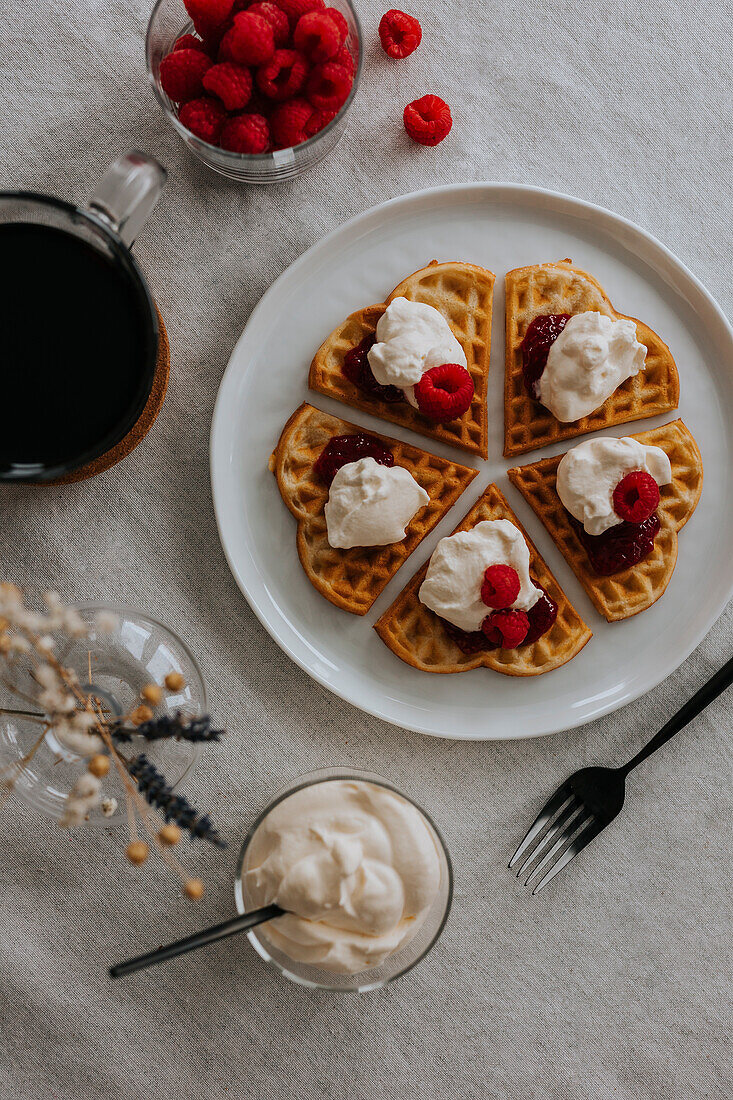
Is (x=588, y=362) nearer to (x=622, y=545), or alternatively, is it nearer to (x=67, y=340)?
(x=622, y=545)

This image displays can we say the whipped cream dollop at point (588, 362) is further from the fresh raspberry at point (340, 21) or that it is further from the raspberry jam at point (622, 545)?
the fresh raspberry at point (340, 21)

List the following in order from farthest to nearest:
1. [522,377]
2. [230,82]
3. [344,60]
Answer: [522,377] < [344,60] < [230,82]

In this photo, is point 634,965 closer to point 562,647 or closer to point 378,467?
point 562,647

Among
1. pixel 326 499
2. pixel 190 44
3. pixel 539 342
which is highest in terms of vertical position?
pixel 190 44

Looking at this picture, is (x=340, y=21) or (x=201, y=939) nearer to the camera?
(x=201, y=939)

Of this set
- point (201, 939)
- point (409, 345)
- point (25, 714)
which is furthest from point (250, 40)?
point (201, 939)

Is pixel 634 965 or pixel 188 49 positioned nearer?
pixel 188 49

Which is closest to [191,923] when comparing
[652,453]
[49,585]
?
[49,585]
